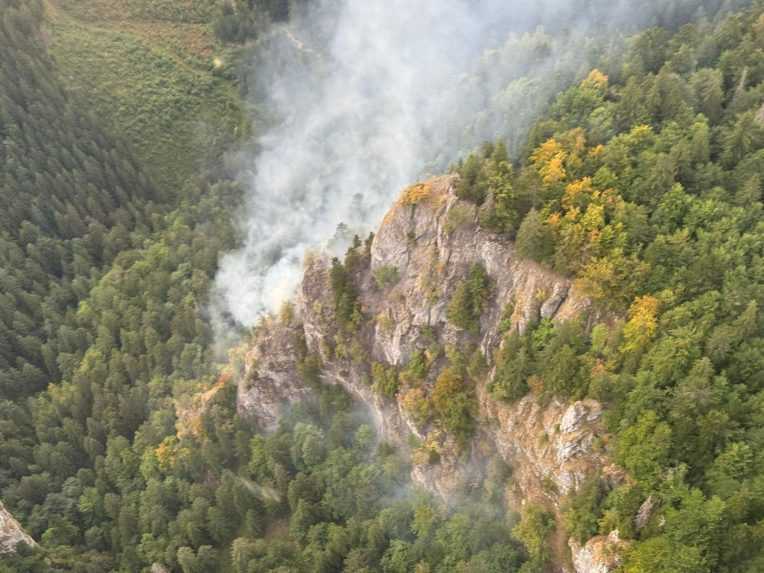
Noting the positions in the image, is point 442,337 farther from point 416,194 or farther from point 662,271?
point 662,271

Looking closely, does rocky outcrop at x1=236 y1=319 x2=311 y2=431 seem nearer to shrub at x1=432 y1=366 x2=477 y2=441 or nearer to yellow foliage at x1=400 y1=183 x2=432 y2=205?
shrub at x1=432 y1=366 x2=477 y2=441

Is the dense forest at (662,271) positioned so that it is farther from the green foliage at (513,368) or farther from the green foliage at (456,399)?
the green foliage at (456,399)

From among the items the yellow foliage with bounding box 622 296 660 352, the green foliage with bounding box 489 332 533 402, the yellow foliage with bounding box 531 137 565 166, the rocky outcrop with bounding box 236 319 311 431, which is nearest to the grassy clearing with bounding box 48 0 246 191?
the rocky outcrop with bounding box 236 319 311 431

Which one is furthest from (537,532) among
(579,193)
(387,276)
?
(387,276)

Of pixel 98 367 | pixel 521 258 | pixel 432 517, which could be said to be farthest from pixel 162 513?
pixel 521 258

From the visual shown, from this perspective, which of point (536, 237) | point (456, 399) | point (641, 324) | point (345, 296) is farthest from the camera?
point (345, 296)

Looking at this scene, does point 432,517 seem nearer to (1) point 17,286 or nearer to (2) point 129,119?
(1) point 17,286

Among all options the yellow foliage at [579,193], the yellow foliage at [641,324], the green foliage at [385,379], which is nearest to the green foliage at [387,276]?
the green foliage at [385,379]
